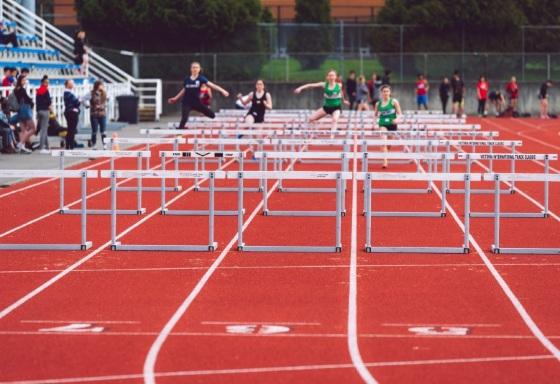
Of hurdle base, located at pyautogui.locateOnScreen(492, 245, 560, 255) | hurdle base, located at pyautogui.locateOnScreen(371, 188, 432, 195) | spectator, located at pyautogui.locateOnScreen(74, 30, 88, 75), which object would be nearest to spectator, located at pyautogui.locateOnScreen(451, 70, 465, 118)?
spectator, located at pyautogui.locateOnScreen(74, 30, 88, 75)

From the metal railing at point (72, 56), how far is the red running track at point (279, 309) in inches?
1072

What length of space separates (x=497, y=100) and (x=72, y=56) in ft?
61.7

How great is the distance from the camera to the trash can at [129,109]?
42.8m

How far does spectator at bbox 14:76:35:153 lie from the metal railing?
41.2ft

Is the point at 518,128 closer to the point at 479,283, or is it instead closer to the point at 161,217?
the point at 161,217

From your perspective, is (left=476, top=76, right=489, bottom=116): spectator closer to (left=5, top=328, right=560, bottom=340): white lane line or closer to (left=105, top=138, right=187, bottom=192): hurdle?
(left=105, top=138, right=187, bottom=192): hurdle

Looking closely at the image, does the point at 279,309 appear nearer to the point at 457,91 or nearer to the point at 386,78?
the point at 386,78

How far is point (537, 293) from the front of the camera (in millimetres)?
10859

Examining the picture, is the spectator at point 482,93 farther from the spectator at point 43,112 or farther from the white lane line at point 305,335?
the white lane line at point 305,335

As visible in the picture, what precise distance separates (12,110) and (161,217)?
37.6 feet

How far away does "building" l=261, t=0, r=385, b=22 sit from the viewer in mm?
64938

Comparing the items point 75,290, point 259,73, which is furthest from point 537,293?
point 259,73

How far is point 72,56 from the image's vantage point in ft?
143

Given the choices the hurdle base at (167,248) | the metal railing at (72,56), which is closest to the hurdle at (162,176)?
the hurdle base at (167,248)
